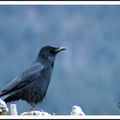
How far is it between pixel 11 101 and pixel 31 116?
4.95 ft

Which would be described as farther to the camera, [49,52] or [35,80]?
[49,52]

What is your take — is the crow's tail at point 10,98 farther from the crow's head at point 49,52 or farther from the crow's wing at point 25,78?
the crow's head at point 49,52

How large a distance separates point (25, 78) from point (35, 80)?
467 millimetres

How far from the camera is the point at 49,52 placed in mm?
6062

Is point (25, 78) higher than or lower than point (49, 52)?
lower

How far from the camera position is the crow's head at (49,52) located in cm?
599

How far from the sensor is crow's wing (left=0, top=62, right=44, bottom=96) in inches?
201

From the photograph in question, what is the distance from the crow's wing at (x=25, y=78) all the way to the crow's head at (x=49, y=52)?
6.1 inches

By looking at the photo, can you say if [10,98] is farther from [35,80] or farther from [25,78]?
[35,80]

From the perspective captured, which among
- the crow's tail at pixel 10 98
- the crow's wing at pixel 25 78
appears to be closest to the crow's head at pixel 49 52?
the crow's wing at pixel 25 78

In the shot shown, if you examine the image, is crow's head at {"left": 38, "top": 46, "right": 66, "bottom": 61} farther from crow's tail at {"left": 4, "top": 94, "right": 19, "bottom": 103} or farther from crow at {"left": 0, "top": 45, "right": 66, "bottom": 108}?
crow's tail at {"left": 4, "top": 94, "right": 19, "bottom": 103}

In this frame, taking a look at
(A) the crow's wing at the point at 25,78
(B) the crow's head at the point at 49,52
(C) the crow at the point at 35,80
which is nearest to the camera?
(A) the crow's wing at the point at 25,78

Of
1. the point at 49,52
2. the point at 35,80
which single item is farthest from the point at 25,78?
the point at 49,52

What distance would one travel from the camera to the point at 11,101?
5.21 meters
